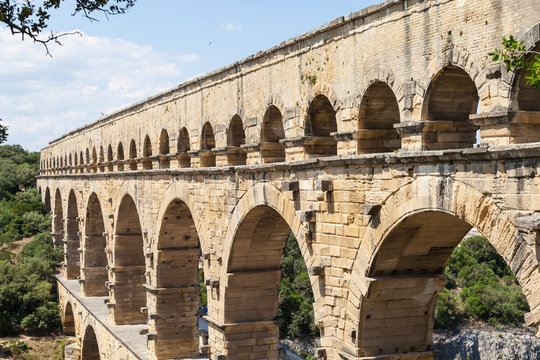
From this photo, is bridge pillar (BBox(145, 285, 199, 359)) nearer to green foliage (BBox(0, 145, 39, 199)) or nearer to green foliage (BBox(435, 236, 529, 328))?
green foliage (BBox(435, 236, 529, 328))

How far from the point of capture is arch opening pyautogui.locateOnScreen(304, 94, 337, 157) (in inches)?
435

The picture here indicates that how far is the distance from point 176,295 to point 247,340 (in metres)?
4.83

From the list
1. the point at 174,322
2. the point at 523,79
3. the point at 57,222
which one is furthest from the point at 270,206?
the point at 57,222

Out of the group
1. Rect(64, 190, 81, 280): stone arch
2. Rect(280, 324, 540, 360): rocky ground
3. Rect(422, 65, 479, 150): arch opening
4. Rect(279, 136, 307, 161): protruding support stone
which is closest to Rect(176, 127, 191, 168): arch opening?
Rect(279, 136, 307, 161): protruding support stone

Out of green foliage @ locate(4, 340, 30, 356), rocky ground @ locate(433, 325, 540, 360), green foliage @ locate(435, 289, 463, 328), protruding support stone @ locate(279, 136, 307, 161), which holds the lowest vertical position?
rocky ground @ locate(433, 325, 540, 360)

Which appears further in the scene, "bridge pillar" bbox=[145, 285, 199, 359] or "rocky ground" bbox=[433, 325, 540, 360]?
"rocky ground" bbox=[433, 325, 540, 360]

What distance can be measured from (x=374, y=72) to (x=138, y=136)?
41.1 feet

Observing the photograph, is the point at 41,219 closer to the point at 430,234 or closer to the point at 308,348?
the point at 308,348

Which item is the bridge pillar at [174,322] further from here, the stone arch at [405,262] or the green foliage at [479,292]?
the green foliage at [479,292]

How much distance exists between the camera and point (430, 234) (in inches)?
358

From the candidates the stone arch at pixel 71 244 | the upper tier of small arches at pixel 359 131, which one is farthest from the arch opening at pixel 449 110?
the stone arch at pixel 71 244

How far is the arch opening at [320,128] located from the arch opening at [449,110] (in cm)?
278

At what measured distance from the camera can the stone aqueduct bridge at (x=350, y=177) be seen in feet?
23.9

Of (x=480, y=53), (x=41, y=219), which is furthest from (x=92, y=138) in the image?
(x=480, y=53)
